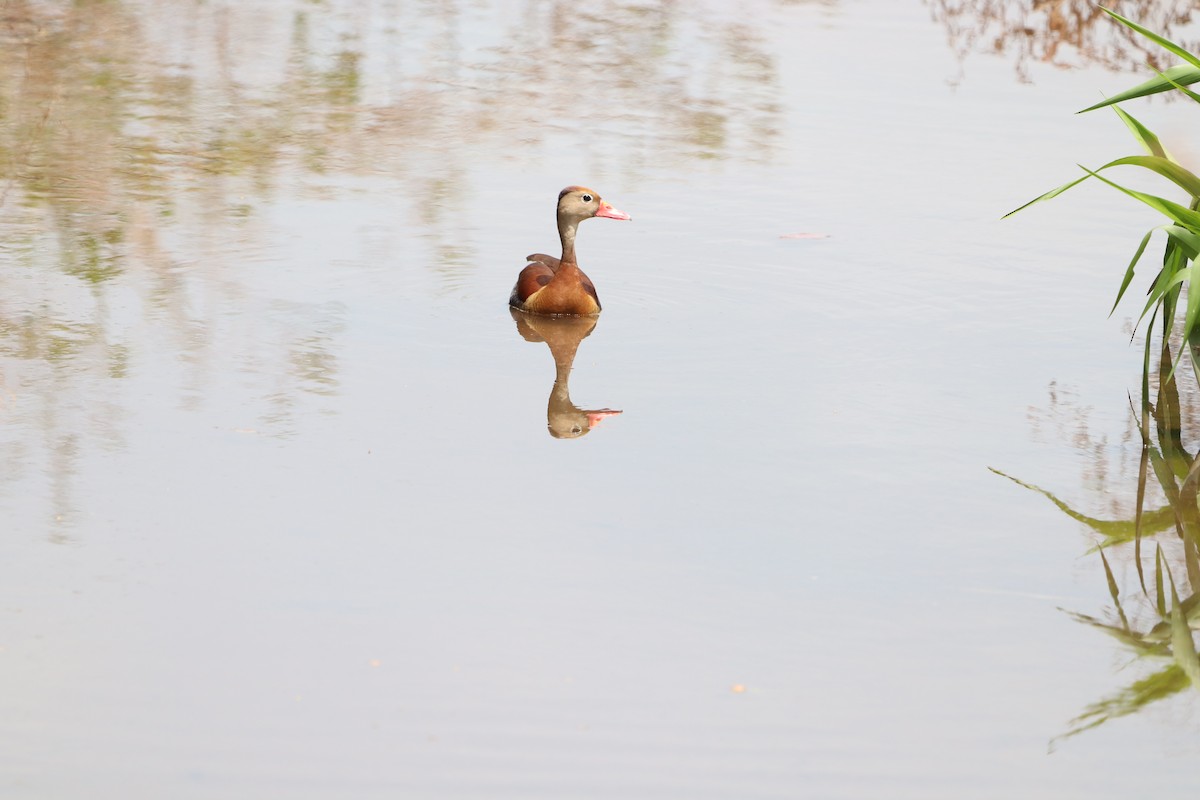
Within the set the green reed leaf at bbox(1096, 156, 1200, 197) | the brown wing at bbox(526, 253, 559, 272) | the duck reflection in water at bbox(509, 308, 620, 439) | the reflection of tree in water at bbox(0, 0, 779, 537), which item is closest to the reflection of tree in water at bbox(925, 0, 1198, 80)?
the reflection of tree in water at bbox(0, 0, 779, 537)

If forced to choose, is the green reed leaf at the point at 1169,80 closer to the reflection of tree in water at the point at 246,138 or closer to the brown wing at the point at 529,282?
the brown wing at the point at 529,282

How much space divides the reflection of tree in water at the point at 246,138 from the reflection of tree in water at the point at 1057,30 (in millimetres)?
2098

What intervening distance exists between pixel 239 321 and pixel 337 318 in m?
0.47

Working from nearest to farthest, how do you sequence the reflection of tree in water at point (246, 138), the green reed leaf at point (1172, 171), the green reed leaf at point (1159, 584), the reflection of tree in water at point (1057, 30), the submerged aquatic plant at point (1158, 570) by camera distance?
the submerged aquatic plant at point (1158, 570) → the green reed leaf at point (1159, 584) → the green reed leaf at point (1172, 171) → the reflection of tree in water at point (246, 138) → the reflection of tree in water at point (1057, 30)

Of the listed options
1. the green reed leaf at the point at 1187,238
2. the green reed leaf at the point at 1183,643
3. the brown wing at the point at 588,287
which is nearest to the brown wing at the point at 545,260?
the brown wing at the point at 588,287

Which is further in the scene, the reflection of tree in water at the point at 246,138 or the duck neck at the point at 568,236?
the duck neck at the point at 568,236

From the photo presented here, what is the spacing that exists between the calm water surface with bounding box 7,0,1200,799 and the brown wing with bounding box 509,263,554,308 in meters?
0.11

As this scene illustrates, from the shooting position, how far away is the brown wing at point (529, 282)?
8.54 meters

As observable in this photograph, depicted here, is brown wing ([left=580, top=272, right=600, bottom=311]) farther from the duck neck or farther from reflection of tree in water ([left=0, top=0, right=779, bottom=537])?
reflection of tree in water ([left=0, top=0, right=779, bottom=537])

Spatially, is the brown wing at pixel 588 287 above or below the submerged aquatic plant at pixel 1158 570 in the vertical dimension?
below

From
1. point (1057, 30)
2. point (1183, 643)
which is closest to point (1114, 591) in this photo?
point (1183, 643)

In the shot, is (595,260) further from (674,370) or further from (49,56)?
(49,56)

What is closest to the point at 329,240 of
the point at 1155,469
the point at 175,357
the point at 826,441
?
the point at 175,357

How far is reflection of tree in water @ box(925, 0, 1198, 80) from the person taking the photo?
1430cm
